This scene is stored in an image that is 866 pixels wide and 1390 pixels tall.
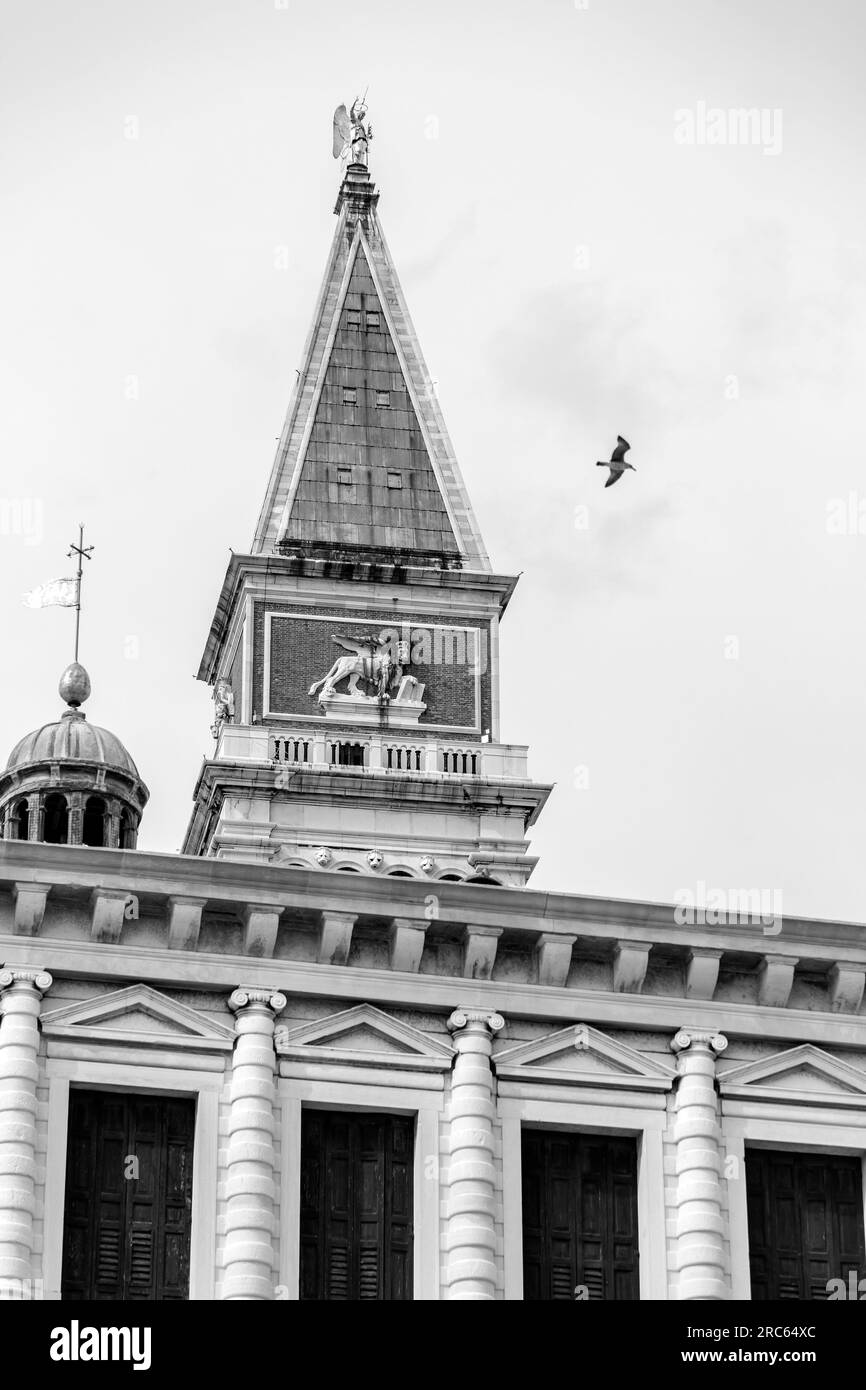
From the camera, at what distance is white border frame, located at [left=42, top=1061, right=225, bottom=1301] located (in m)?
41.0

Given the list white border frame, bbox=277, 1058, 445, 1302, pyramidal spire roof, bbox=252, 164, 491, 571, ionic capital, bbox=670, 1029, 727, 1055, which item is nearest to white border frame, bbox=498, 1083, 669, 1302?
ionic capital, bbox=670, 1029, 727, 1055

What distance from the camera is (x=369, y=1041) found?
43312mm

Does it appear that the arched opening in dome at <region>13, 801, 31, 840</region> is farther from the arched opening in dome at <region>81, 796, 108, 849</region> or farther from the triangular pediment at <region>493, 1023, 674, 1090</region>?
the triangular pediment at <region>493, 1023, 674, 1090</region>

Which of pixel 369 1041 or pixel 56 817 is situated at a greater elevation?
pixel 56 817

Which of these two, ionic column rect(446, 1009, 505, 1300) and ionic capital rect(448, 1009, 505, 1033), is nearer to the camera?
ionic column rect(446, 1009, 505, 1300)

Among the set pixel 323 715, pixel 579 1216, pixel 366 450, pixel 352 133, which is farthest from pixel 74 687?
pixel 579 1216

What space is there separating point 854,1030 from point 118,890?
10.4 meters

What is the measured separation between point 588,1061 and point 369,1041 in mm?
3014

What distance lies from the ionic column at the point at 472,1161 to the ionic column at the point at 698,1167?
8.47 ft

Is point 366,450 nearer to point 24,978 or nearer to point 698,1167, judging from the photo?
point 698,1167

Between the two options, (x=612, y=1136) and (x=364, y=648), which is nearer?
(x=612, y=1136)

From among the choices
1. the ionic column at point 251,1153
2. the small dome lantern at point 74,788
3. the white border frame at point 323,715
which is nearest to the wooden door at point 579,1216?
the ionic column at point 251,1153

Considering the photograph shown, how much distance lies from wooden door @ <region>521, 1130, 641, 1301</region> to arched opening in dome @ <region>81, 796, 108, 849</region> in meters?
50.2

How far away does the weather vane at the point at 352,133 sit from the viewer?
128 m
